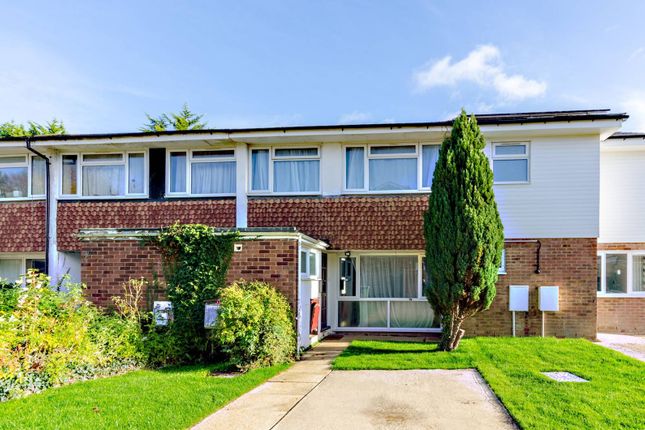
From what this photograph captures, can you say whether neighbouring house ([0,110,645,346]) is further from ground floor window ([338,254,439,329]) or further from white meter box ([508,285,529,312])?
white meter box ([508,285,529,312])

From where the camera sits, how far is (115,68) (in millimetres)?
12898

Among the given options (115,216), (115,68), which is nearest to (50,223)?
(115,216)

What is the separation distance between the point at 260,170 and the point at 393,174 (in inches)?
121

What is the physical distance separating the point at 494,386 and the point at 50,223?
10.3 metres

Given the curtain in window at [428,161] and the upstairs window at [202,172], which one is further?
the upstairs window at [202,172]

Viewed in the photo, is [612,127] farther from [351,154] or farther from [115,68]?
[115,68]

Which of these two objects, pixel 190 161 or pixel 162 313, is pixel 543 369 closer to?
pixel 162 313

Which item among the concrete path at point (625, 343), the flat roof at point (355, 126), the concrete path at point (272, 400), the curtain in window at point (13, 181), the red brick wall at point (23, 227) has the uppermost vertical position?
the flat roof at point (355, 126)

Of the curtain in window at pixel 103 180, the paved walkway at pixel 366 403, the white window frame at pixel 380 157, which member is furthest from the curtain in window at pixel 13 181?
the paved walkway at pixel 366 403

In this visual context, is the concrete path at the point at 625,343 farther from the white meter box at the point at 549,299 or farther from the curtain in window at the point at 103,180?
the curtain in window at the point at 103,180

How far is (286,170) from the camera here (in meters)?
11.3

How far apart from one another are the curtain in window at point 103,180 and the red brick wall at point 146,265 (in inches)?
113

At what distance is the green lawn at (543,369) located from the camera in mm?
4934

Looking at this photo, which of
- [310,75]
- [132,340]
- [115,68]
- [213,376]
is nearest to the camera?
[213,376]
